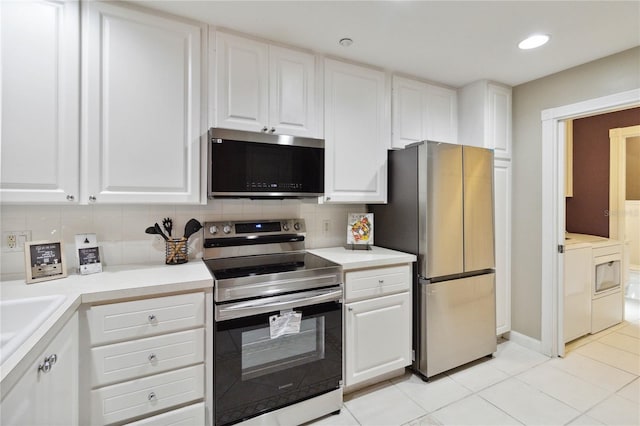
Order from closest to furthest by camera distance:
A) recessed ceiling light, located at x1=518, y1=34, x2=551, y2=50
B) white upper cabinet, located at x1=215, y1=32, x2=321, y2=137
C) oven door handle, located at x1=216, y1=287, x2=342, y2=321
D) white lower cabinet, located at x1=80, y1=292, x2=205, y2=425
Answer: white lower cabinet, located at x1=80, y1=292, x2=205, y2=425 < oven door handle, located at x1=216, y1=287, x2=342, y2=321 < white upper cabinet, located at x1=215, y1=32, x2=321, y2=137 < recessed ceiling light, located at x1=518, y1=34, x2=551, y2=50

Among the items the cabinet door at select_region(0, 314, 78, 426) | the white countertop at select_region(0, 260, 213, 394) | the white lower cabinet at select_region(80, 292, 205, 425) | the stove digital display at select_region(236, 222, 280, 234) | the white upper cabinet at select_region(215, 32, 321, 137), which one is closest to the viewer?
the cabinet door at select_region(0, 314, 78, 426)

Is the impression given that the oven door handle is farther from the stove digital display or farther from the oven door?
the stove digital display

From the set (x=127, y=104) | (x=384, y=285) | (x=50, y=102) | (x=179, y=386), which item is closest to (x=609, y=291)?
(x=384, y=285)

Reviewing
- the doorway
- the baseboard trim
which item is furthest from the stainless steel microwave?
the doorway

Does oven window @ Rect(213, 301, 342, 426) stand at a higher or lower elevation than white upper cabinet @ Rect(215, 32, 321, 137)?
lower

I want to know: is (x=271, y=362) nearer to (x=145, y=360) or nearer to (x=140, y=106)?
(x=145, y=360)

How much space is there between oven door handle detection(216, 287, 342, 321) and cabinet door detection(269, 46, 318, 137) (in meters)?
1.07

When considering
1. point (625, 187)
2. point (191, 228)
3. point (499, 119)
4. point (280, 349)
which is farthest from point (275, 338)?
→ point (625, 187)

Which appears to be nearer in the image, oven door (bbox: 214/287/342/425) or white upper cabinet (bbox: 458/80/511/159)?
oven door (bbox: 214/287/342/425)

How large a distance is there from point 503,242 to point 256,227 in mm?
2198

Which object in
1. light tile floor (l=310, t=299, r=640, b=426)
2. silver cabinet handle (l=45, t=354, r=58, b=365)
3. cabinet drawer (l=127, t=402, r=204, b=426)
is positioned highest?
silver cabinet handle (l=45, t=354, r=58, b=365)

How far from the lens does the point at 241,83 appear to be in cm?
194

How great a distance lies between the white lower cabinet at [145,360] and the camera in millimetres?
1377

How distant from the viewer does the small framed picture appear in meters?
1.51
